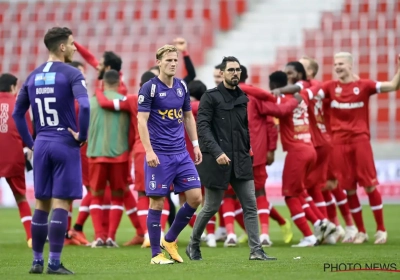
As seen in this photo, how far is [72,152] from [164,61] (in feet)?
5.60

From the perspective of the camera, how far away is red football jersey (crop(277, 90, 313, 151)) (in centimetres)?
1291

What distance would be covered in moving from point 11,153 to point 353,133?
4.94 meters

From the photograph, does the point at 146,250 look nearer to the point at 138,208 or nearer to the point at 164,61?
the point at 138,208

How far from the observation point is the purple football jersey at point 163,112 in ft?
31.3

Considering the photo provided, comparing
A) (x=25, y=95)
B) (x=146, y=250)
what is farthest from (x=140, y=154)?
(x=25, y=95)

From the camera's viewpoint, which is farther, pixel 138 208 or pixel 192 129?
pixel 138 208

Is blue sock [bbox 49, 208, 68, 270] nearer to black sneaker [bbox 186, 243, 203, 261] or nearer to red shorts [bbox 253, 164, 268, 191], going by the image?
black sneaker [bbox 186, 243, 203, 261]

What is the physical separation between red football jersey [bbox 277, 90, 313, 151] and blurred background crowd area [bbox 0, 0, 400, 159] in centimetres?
1134

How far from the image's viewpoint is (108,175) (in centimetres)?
1307

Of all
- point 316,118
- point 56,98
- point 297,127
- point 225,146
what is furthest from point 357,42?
point 56,98

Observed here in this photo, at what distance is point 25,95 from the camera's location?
8695mm

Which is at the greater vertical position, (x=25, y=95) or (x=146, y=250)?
(x=25, y=95)

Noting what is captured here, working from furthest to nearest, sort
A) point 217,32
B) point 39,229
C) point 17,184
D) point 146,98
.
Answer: point 217,32
point 17,184
point 146,98
point 39,229

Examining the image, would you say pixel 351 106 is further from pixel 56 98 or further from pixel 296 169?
pixel 56 98
